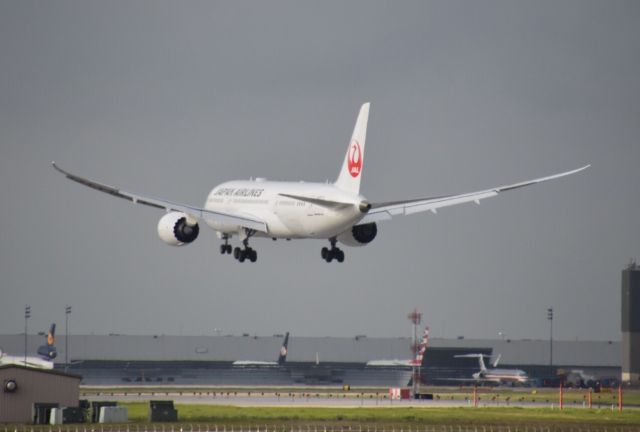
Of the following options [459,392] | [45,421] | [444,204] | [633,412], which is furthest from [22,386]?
[459,392]

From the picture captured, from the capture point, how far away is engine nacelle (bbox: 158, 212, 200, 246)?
113812mm

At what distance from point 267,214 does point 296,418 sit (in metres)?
17.1

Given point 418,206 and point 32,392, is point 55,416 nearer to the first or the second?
point 32,392

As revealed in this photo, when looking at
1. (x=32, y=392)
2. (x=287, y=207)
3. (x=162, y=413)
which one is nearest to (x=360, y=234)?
(x=287, y=207)

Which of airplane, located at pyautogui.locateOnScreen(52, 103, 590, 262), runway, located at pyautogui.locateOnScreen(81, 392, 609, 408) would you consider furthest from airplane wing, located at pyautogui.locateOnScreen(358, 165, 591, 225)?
runway, located at pyautogui.locateOnScreen(81, 392, 609, 408)

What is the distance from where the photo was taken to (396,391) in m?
147

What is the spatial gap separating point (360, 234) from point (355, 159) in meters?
6.69

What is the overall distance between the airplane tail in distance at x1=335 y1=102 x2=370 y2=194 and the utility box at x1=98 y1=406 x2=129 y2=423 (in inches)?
933

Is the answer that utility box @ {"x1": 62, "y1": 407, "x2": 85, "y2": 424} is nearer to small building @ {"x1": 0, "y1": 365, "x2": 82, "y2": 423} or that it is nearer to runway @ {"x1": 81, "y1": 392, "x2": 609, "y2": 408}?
small building @ {"x1": 0, "y1": 365, "x2": 82, "y2": 423}

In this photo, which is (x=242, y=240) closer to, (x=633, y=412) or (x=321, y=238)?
(x=321, y=238)

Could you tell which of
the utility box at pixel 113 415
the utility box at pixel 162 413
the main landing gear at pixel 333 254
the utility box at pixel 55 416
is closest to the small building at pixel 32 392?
the utility box at pixel 55 416

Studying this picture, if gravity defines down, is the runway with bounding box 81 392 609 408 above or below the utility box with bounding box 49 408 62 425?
above

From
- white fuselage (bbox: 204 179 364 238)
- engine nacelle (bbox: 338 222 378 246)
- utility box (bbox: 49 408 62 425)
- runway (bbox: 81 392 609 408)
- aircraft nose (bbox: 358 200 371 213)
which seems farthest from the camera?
runway (bbox: 81 392 609 408)

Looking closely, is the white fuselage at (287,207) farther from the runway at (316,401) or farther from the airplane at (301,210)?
→ the runway at (316,401)
